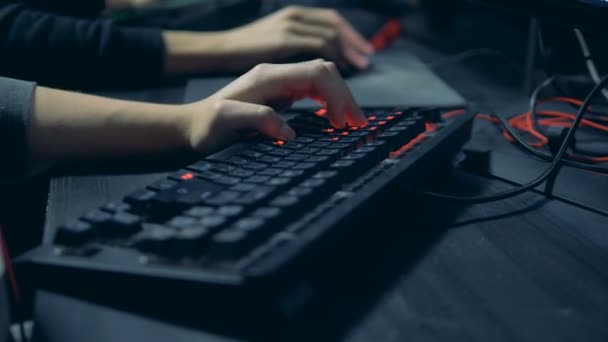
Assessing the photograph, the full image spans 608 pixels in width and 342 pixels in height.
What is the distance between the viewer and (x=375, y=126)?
0.55 metres

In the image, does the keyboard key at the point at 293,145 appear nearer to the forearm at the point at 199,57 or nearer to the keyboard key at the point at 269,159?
the keyboard key at the point at 269,159

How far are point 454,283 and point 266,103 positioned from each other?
32 centimetres

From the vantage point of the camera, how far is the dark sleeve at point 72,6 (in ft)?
3.12

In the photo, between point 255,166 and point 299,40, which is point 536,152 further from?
point 299,40

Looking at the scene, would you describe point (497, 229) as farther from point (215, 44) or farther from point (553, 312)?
point (215, 44)

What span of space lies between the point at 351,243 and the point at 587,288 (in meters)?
0.16

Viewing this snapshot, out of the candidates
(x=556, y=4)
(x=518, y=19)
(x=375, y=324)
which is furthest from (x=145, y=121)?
(x=518, y=19)

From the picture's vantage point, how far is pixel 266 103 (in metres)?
0.63

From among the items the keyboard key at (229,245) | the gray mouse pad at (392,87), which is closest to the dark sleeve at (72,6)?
the gray mouse pad at (392,87)

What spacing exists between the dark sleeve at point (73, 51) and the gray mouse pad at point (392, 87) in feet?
0.34

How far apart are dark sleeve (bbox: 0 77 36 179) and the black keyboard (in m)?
0.18

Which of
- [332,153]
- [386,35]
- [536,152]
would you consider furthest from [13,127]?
[386,35]

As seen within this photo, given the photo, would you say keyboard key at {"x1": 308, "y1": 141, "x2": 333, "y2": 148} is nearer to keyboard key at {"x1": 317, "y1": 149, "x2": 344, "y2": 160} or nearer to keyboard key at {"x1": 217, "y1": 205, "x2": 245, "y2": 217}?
keyboard key at {"x1": 317, "y1": 149, "x2": 344, "y2": 160}

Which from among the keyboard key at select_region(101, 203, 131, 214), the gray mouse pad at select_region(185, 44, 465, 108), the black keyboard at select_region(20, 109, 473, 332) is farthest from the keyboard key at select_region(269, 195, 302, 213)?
the gray mouse pad at select_region(185, 44, 465, 108)
